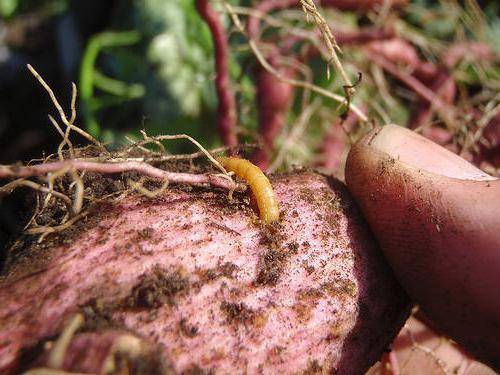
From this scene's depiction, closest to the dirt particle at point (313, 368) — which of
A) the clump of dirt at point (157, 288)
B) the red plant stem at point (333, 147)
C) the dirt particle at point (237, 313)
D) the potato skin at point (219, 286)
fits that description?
the potato skin at point (219, 286)

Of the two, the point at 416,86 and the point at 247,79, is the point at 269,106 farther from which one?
the point at 416,86

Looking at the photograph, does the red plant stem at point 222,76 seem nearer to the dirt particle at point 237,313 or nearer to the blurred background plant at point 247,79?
the blurred background plant at point 247,79

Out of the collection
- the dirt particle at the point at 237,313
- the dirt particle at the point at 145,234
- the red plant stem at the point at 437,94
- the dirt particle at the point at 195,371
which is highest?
the dirt particle at the point at 145,234

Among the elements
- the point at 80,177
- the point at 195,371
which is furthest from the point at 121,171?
the point at 195,371

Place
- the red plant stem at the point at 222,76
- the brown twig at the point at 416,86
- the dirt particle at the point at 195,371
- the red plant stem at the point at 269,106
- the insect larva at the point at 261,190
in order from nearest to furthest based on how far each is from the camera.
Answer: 1. the dirt particle at the point at 195,371
2. the insect larva at the point at 261,190
3. the red plant stem at the point at 222,76
4. the red plant stem at the point at 269,106
5. the brown twig at the point at 416,86

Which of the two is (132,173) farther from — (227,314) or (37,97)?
(37,97)

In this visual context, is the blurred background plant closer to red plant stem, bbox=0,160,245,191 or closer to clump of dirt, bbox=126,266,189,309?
red plant stem, bbox=0,160,245,191

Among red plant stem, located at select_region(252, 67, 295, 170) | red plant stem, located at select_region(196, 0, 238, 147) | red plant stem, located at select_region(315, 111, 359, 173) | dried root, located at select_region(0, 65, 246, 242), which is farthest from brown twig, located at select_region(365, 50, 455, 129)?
dried root, located at select_region(0, 65, 246, 242)
